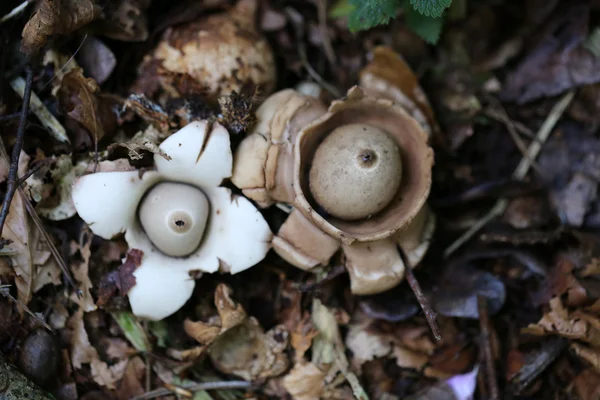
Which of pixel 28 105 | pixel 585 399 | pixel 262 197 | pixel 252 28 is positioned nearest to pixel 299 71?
pixel 252 28

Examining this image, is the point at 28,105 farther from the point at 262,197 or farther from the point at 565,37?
the point at 565,37

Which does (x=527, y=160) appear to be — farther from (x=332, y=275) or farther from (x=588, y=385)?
(x=332, y=275)

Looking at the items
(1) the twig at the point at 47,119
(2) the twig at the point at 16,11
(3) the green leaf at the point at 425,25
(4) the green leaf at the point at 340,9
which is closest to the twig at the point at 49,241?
(1) the twig at the point at 47,119

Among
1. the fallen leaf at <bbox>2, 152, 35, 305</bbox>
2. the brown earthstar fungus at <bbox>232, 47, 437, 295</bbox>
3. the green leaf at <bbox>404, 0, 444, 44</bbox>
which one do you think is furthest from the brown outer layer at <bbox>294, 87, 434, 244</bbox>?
the fallen leaf at <bbox>2, 152, 35, 305</bbox>

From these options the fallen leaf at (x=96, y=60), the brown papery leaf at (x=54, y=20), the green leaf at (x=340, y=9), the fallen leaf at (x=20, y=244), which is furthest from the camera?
the green leaf at (x=340, y=9)

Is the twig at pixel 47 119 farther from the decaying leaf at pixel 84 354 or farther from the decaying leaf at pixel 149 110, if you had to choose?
the decaying leaf at pixel 84 354

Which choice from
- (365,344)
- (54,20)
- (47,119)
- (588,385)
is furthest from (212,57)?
(588,385)

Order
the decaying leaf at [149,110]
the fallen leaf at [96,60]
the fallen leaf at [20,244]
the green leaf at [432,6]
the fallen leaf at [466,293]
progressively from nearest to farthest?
the green leaf at [432,6] → the fallen leaf at [20,244] → the decaying leaf at [149,110] → the fallen leaf at [96,60] → the fallen leaf at [466,293]
